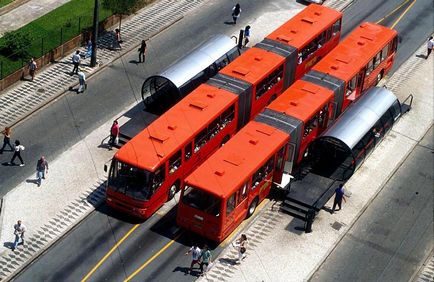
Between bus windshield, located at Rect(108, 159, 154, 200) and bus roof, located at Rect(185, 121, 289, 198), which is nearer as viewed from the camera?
bus roof, located at Rect(185, 121, 289, 198)

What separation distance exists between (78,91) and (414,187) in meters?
22.6

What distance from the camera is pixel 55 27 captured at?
6650 centimetres

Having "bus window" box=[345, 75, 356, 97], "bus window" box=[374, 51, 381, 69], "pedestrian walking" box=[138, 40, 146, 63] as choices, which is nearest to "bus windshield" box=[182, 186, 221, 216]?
"bus window" box=[345, 75, 356, 97]

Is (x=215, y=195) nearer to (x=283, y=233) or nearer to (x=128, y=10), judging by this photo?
(x=283, y=233)

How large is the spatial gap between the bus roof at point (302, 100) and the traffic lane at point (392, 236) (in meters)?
6.40

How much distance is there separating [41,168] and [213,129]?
993cm

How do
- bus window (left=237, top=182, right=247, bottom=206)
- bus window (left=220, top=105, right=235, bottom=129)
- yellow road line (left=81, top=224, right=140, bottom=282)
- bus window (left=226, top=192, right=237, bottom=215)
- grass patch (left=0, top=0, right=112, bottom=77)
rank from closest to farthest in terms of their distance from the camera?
yellow road line (left=81, top=224, right=140, bottom=282)
bus window (left=226, top=192, right=237, bottom=215)
bus window (left=237, top=182, right=247, bottom=206)
bus window (left=220, top=105, right=235, bottom=129)
grass patch (left=0, top=0, right=112, bottom=77)

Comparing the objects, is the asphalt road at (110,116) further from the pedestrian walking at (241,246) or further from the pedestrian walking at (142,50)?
the pedestrian walking at (241,246)

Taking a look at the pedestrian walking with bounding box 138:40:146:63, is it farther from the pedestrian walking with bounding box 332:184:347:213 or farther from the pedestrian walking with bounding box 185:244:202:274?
the pedestrian walking with bounding box 185:244:202:274

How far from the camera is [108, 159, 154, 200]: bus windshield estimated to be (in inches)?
1905

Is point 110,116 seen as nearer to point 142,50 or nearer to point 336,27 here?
point 142,50

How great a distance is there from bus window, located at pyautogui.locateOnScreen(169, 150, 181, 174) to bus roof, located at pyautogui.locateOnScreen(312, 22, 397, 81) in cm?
1215

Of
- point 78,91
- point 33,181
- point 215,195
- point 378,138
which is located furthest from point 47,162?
point 378,138

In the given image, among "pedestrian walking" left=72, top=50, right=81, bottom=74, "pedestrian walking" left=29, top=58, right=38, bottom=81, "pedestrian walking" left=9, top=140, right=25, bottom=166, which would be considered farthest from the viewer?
"pedestrian walking" left=72, top=50, right=81, bottom=74
